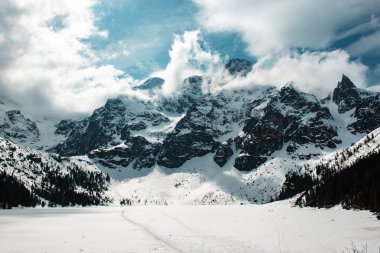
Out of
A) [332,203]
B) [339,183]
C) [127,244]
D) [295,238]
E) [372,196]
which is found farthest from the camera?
[339,183]

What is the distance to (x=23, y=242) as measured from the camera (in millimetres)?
41031

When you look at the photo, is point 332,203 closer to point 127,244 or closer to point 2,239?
point 127,244

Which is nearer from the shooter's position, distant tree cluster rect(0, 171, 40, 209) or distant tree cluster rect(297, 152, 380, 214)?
distant tree cluster rect(297, 152, 380, 214)

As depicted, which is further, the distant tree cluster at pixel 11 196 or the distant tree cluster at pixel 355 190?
the distant tree cluster at pixel 11 196

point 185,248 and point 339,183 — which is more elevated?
point 339,183

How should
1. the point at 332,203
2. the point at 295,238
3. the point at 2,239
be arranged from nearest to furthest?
the point at 295,238 < the point at 2,239 < the point at 332,203

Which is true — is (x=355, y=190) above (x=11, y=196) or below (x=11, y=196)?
above

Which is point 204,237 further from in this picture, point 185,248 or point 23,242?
point 23,242

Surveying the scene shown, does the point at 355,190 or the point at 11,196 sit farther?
the point at 11,196

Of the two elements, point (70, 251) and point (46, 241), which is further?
point (46, 241)

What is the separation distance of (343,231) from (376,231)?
146 inches

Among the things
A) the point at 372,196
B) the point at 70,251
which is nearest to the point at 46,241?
the point at 70,251

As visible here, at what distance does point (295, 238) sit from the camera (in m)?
40.6

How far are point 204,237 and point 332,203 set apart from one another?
64.6m
